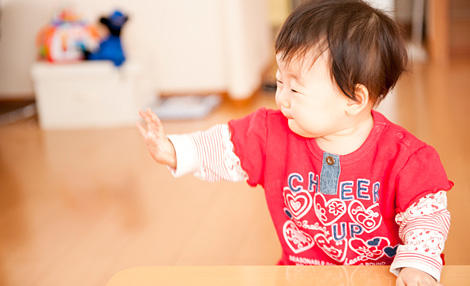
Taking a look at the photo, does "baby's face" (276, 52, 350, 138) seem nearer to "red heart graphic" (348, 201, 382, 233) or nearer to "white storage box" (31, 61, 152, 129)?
"red heart graphic" (348, 201, 382, 233)

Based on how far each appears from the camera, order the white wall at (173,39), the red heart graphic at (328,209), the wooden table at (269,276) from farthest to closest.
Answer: the white wall at (173,39)
the red heart graphic at (328,209)
the wooden table at (269,276)

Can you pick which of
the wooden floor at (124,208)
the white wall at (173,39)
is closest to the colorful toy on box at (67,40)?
the white wall at (173,39)

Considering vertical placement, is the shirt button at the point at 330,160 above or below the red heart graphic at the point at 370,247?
above

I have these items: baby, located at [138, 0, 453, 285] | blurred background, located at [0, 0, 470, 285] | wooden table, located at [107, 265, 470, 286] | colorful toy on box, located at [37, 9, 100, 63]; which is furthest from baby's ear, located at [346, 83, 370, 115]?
colorful toy on box, located at [37, 9, 100, 63]

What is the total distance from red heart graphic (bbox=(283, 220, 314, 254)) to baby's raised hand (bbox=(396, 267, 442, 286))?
28 centimetres

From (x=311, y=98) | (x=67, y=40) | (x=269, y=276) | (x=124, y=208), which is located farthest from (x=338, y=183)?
(x=67, y=40)

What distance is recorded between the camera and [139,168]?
2229 mm

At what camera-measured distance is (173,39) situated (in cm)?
311

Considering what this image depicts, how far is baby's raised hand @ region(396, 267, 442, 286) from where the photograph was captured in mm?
653

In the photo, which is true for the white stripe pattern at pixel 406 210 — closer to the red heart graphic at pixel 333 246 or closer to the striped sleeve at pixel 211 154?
the striped sleeve at pixel 211 154

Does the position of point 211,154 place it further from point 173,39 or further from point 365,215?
point 173,39

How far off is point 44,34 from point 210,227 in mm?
1705

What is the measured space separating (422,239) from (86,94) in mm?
2360

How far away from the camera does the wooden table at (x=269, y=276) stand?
638mm
